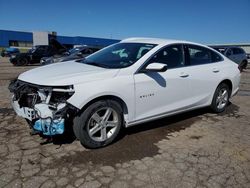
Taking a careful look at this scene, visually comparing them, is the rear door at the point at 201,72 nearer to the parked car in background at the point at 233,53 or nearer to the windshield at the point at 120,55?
the windshield at the point at 120,55

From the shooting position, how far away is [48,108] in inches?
141

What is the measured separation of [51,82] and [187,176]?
7.22 ft

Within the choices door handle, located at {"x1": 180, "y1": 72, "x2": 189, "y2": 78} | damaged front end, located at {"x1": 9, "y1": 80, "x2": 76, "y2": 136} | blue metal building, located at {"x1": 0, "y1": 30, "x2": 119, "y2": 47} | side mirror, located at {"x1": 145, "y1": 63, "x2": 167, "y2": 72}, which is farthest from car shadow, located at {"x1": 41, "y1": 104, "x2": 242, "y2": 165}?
blue metal building, located at {"x1": 0, "y1": 30, "x2": 119, "y2": 47}

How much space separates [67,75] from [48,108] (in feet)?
1.79

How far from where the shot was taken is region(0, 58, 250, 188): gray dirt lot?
3121 millimetres

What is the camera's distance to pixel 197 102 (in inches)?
208

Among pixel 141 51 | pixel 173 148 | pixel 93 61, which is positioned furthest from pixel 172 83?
pixel 93 61

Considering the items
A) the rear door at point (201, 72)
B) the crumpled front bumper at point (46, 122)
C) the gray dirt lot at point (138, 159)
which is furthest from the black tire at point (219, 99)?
the crumpled front bumper at point (46, 122)

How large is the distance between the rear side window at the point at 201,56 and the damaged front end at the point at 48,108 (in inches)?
107

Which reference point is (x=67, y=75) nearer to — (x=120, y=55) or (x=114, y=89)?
(x=114, y=89)

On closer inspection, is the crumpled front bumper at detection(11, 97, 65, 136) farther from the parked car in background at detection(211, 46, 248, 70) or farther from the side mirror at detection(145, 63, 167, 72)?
the parked car in background at detection(211, 46, 248, 70)

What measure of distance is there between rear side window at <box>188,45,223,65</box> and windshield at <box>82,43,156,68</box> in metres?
0.97

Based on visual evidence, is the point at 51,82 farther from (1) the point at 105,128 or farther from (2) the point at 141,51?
(2) the point at 141,51

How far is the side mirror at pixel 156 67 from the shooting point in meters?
4.05
